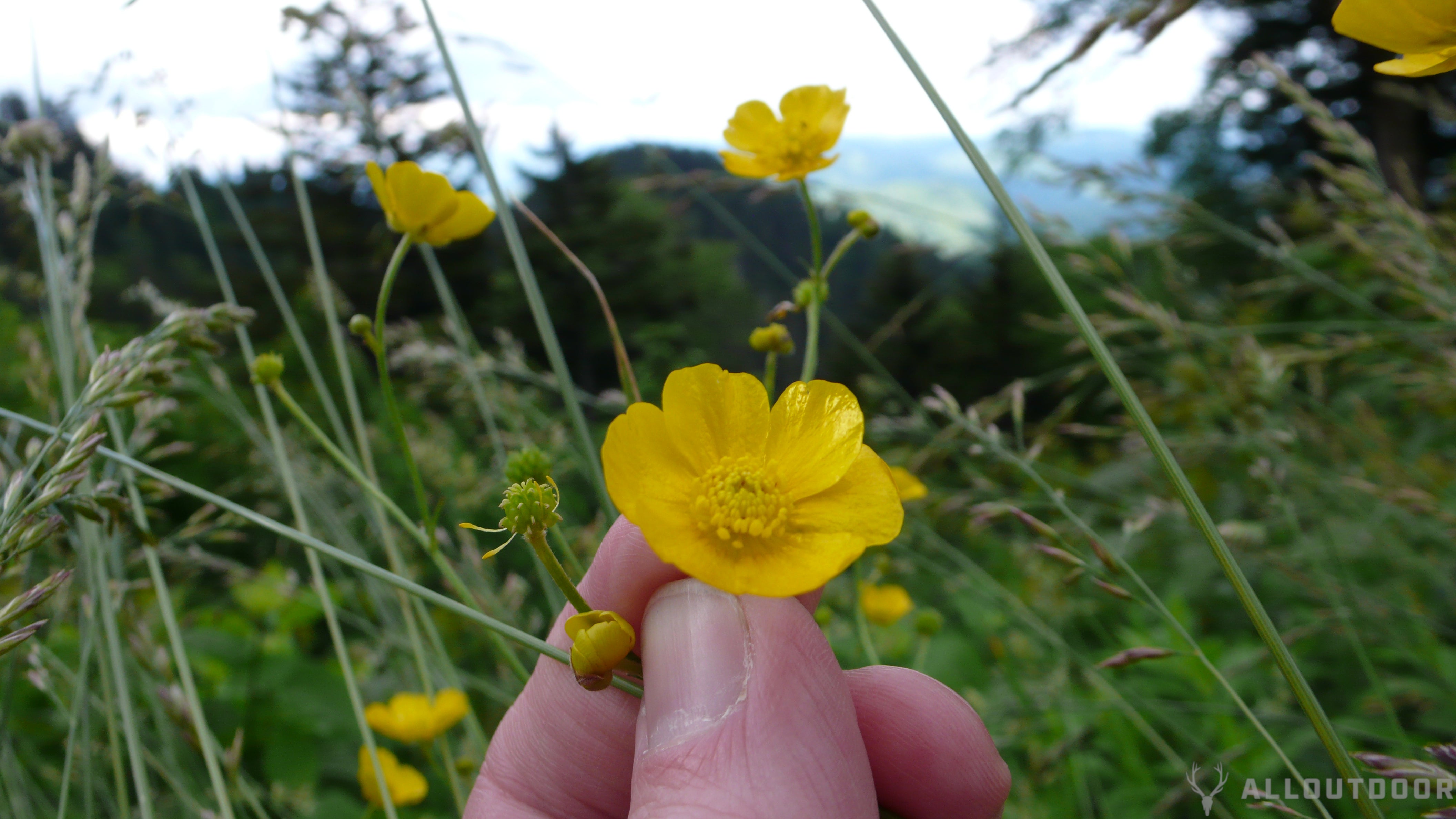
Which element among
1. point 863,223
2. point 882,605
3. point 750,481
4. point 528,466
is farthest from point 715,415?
point 882,605

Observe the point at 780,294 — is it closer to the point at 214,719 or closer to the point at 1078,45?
the point at 214,719

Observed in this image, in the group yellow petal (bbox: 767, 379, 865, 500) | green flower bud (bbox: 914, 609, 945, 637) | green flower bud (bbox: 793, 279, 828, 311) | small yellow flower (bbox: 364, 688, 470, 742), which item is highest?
green flower bud (bbox: 793, 279, 828, 311)

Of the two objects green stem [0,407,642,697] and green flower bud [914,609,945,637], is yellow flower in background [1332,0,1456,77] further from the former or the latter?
green flower bud [914,609,945,637]

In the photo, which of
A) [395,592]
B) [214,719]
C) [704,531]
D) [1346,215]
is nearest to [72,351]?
[395,592]

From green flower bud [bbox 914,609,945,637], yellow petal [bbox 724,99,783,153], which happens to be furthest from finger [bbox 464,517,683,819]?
green flower bud [bbox 914,609,945,637]

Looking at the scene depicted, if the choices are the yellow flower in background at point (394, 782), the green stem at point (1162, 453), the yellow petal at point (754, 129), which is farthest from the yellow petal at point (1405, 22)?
the yellow flower in background at point (394, 782)

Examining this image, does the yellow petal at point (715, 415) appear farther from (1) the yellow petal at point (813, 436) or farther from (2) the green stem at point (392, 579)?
(2) the green stem at point (392, 579)

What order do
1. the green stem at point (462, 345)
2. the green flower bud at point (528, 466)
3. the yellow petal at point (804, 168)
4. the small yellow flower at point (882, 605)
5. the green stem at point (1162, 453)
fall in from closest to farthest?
the green stem at point (1162, 453)
the green flower bud at point (528, 466)
the yellow petal at point (804, 168)
the green stem at point (462, 345)
the small yellow flower at point (882, 605)
